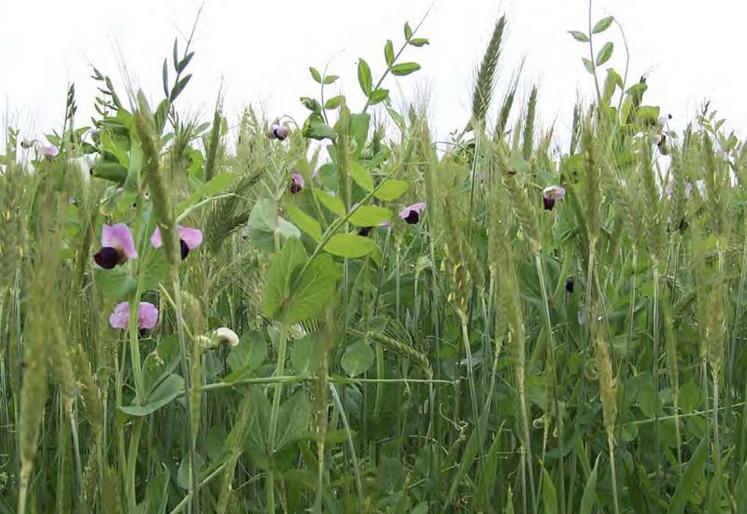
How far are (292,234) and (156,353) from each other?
23 cm

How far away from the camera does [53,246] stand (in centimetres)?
45

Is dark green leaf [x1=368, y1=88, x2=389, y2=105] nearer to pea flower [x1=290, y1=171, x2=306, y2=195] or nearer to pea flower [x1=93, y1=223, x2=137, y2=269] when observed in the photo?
pea flower [x1=290, y1=171, x2=306, y2=195]

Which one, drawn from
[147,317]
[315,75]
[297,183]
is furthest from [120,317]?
[315,75]

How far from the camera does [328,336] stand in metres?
0.72

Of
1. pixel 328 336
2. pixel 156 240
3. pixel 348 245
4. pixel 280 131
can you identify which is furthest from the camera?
pixel 280 131

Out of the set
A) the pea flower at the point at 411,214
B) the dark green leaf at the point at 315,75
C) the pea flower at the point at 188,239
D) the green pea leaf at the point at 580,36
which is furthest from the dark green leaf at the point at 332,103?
the pea flower at the point at 188,239

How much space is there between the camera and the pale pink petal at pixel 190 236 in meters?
0.90

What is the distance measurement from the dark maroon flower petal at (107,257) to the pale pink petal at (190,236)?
0.07 meters

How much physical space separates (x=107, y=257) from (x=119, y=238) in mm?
25

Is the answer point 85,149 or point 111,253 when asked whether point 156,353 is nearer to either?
point 111,253

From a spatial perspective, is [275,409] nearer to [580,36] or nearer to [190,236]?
[190,236]

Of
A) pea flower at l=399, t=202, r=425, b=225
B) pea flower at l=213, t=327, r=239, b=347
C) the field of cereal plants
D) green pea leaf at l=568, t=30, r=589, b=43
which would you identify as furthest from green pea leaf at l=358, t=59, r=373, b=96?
pea flower at l=213, t=327, r=239, b=347

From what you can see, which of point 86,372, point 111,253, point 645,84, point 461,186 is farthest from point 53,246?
point 645,84

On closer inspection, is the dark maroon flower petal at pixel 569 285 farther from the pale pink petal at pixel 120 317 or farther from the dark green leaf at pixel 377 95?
the pale pink petal at pixel 120 317
